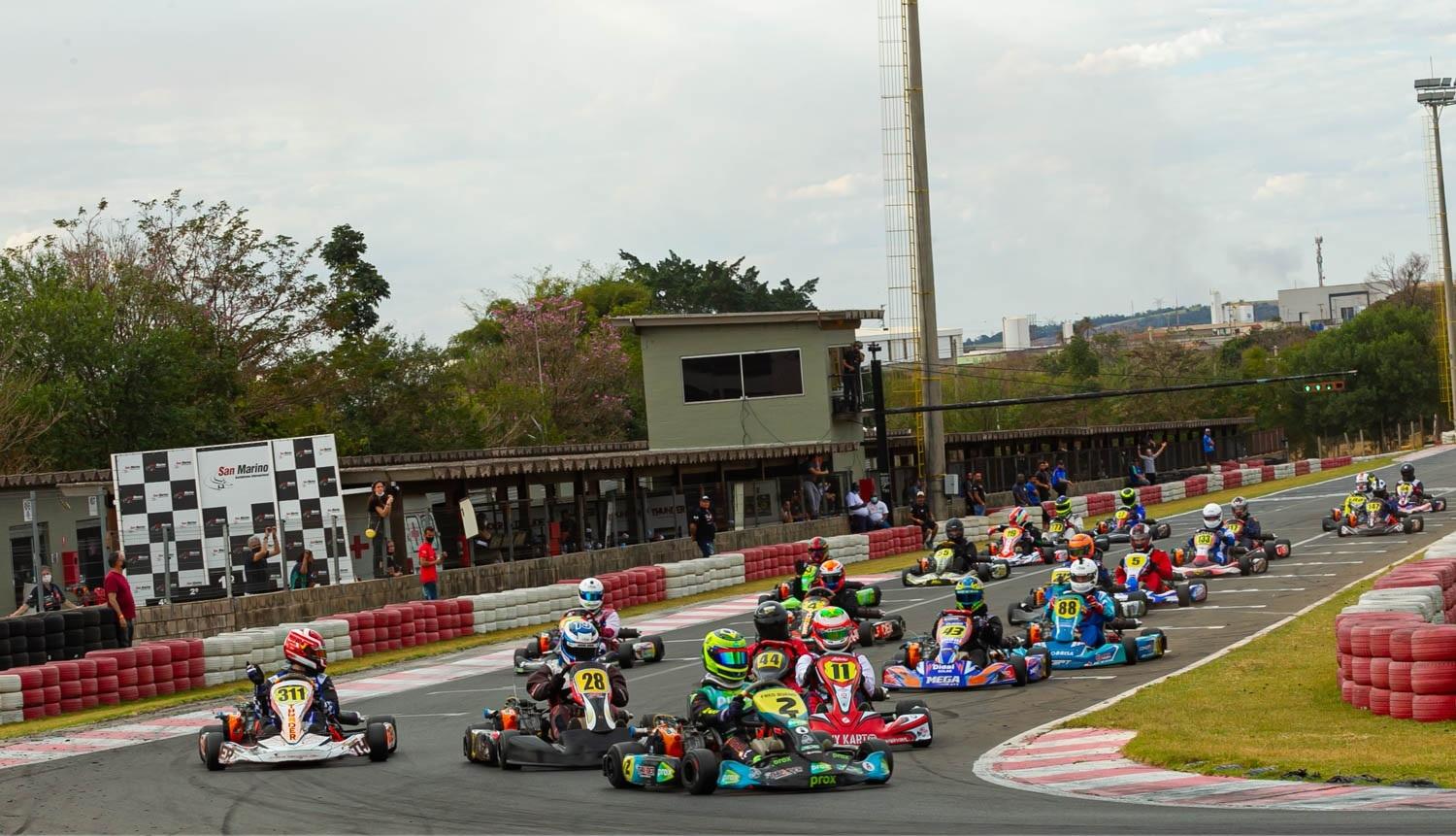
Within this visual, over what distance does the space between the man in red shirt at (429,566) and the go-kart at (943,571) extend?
9340mm

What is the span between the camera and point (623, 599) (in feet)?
105

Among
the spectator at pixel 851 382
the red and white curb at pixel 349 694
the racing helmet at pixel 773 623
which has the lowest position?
the red and white curb at pixel 349 694

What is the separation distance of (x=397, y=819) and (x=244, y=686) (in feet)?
39.4

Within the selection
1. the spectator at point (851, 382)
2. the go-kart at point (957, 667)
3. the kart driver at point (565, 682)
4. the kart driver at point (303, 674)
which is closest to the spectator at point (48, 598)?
the kart driver at point (303, 674)

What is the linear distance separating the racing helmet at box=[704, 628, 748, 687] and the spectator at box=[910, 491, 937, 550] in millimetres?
30426

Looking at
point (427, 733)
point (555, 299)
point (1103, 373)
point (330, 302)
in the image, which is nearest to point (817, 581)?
point (427, 733)

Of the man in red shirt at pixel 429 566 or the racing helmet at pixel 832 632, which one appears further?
the man in red shirt at pixel 429 566

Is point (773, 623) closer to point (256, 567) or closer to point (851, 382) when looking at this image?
point (256, 567)

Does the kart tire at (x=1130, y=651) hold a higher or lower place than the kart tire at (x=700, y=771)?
lower

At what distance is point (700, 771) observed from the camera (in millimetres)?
12398

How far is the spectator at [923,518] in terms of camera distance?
43812mm

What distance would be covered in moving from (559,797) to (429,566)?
54.8 ft

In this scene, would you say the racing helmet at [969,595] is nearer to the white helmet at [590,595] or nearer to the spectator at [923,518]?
the white helmet at [590,595]

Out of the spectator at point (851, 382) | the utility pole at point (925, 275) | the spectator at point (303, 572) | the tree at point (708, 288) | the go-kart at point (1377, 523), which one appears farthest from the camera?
the tree at point (708, 288)
